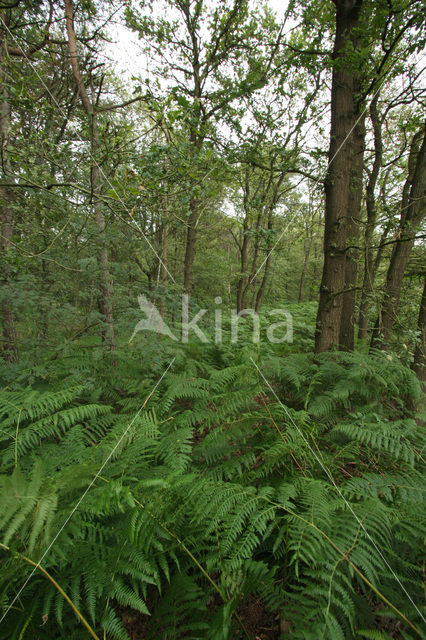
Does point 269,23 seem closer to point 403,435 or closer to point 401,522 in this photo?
point 403,435

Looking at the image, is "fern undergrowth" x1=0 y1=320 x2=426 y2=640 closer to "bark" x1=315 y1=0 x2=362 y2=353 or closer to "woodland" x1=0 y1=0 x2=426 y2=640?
"woodland" x1=0 y1=0 x2=426 y2=640

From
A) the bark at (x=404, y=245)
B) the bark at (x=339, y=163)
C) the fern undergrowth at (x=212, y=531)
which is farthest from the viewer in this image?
the bark at (x=404, y=245)

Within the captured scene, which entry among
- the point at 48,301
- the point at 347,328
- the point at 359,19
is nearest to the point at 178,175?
the point at 48,301

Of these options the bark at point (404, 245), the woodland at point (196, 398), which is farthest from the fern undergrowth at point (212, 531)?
the bark at point (404, 245)

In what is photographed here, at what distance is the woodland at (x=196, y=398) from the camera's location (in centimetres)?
111

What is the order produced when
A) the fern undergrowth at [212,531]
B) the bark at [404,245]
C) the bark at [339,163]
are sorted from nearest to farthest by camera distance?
the fern undergrowth at [212,531]
the bark at [339,163]
the bark at [404,245]

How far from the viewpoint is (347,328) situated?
13.8ft

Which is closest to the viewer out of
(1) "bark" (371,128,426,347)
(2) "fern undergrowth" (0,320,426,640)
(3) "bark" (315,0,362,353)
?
(2) "fern undergrowth" (0,320,426,640)

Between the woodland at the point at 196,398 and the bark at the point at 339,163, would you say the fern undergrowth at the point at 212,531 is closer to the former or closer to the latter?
the woodland at the point at 196,398

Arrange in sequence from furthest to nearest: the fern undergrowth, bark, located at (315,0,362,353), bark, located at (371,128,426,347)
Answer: bark, located at (371,128,426,347), bark, located at (315,0,362,353), the fern undergrowth

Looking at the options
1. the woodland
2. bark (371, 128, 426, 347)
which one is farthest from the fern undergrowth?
bark (371, 128, 426, 347)

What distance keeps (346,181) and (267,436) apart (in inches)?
116

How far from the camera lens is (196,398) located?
315 centimetres

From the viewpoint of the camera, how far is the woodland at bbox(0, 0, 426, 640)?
1114mm
